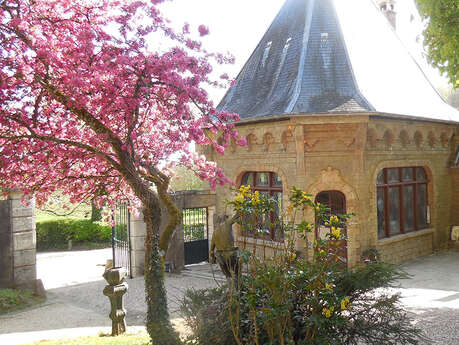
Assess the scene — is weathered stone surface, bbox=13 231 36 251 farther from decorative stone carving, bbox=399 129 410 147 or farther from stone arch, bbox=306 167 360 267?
decorative stone carving, bbox=399 129 410 147

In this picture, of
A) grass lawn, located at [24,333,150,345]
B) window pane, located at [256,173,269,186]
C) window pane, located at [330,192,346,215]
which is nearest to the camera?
grass lawn, located at [24,333,150,345]

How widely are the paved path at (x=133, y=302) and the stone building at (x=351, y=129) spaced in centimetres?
147

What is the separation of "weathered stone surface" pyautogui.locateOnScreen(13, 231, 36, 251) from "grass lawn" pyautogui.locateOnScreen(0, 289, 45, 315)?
1.05 meters

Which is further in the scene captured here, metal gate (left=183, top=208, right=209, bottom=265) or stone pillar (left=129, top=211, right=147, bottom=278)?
metal gate (left=183, top=208, right=209, bottom=265)

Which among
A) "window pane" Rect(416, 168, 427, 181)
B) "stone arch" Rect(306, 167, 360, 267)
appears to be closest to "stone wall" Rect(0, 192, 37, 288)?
"stone arch" Rect(306, 167, 360, 267)

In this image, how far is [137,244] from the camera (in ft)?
40.4

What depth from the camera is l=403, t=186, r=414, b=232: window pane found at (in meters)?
13.2

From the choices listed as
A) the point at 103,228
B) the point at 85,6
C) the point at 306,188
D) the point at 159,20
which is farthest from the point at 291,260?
the point at 103,228

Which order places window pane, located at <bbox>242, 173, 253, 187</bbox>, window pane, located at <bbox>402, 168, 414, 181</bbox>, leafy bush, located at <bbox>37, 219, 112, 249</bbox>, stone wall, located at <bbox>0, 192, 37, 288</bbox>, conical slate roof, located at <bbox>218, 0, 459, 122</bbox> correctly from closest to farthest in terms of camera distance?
stone wall, located at <bbox>0, 192, 37, 288</bbox>, conical slate roof, located at <bbox>218, 0, 459, 122</bbox>, window pane, located at <bbox>242, 173, 253, 187</bbox>, window pane, located at <bbox>402, 168, 414, 181</bbox>, leafy bush, located at <bbox>37, 219, 112, 249</bbox>

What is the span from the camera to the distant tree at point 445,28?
7.18 meters

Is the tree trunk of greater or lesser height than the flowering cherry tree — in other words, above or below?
below

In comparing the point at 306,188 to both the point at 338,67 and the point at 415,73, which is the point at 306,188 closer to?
the point at 338,67

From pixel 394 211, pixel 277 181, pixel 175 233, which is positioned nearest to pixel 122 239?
pixel 175 233

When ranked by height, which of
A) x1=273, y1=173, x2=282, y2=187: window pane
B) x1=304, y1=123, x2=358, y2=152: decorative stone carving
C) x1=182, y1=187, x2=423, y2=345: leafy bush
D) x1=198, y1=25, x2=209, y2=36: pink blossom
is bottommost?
x1=182, y1=187, x2=423, y2=345: leafy bush
